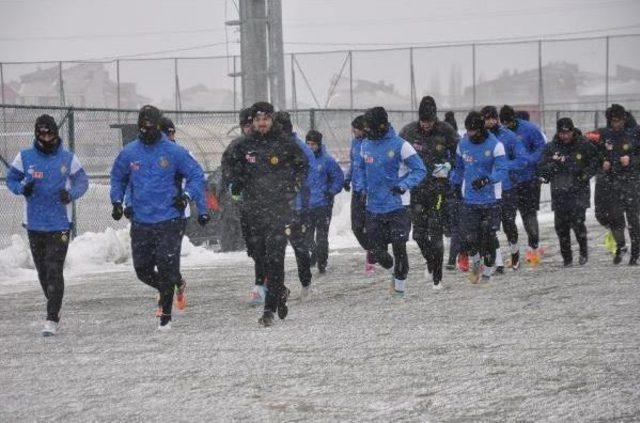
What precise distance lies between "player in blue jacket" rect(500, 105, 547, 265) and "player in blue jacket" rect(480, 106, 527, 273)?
18cm

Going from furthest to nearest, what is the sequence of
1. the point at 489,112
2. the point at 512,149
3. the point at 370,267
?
the point at 370,267 → the point at 512,149 → the point at 489,112

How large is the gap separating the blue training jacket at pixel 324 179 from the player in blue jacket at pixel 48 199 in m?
4.16

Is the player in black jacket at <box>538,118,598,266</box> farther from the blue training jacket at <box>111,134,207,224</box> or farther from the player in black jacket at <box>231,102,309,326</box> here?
the blue training jacket at <box>111,134,207,224</box>

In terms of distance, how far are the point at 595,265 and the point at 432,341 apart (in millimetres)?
5718

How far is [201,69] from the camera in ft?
131

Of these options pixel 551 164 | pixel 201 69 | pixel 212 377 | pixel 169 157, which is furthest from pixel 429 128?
pixel 201 69

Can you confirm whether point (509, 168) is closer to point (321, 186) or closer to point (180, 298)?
point (321, 186)

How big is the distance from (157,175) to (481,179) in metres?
3.83

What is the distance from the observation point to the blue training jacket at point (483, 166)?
12414 millimetres

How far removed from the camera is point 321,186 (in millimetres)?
13930

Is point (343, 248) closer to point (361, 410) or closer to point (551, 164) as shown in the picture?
point (551, 164)

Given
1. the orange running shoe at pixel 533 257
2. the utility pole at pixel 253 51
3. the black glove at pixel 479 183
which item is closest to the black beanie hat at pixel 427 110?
the black glove at pixel 479 183

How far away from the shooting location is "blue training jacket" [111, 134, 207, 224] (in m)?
9.95

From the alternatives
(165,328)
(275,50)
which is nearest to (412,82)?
(275,50)
